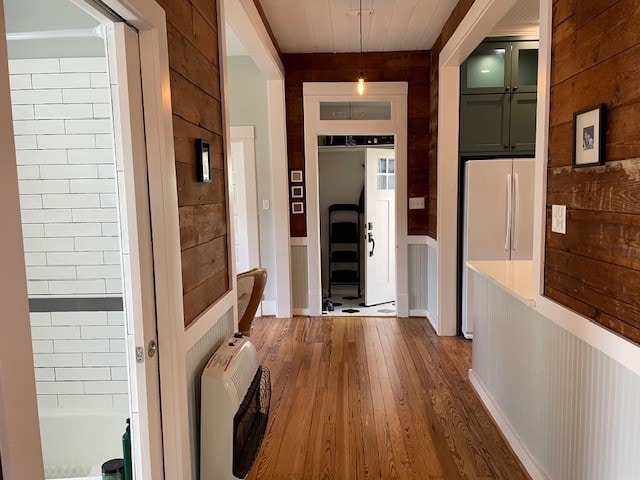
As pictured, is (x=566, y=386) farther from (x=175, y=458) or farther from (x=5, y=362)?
(x=5, y=362)

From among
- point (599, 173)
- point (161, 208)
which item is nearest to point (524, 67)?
point (599, 173)

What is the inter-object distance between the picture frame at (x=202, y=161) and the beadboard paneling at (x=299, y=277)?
294 centimetres

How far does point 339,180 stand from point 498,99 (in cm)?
290

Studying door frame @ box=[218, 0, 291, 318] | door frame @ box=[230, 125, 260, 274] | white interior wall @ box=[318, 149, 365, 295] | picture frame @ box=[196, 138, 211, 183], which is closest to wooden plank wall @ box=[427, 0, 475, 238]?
door frame @ box=[218, 0, 291, 318]

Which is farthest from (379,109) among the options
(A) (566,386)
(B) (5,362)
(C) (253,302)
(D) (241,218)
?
(B) (5,362)

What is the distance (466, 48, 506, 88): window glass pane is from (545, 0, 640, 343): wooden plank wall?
2174 millimetres

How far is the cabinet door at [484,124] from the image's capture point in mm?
3869

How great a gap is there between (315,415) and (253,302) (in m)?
0.84

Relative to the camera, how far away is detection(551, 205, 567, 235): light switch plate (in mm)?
1747

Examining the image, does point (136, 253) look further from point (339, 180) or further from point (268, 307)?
point (339, 180)

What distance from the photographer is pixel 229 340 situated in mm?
2090

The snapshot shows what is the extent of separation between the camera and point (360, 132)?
15.1 ft

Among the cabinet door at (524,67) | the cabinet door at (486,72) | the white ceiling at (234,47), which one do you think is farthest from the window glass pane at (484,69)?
the white ceiling at (234,47)

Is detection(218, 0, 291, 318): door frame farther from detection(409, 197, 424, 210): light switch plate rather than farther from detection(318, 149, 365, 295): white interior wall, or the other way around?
detection(318, 149, 365, 295): white interior wall
